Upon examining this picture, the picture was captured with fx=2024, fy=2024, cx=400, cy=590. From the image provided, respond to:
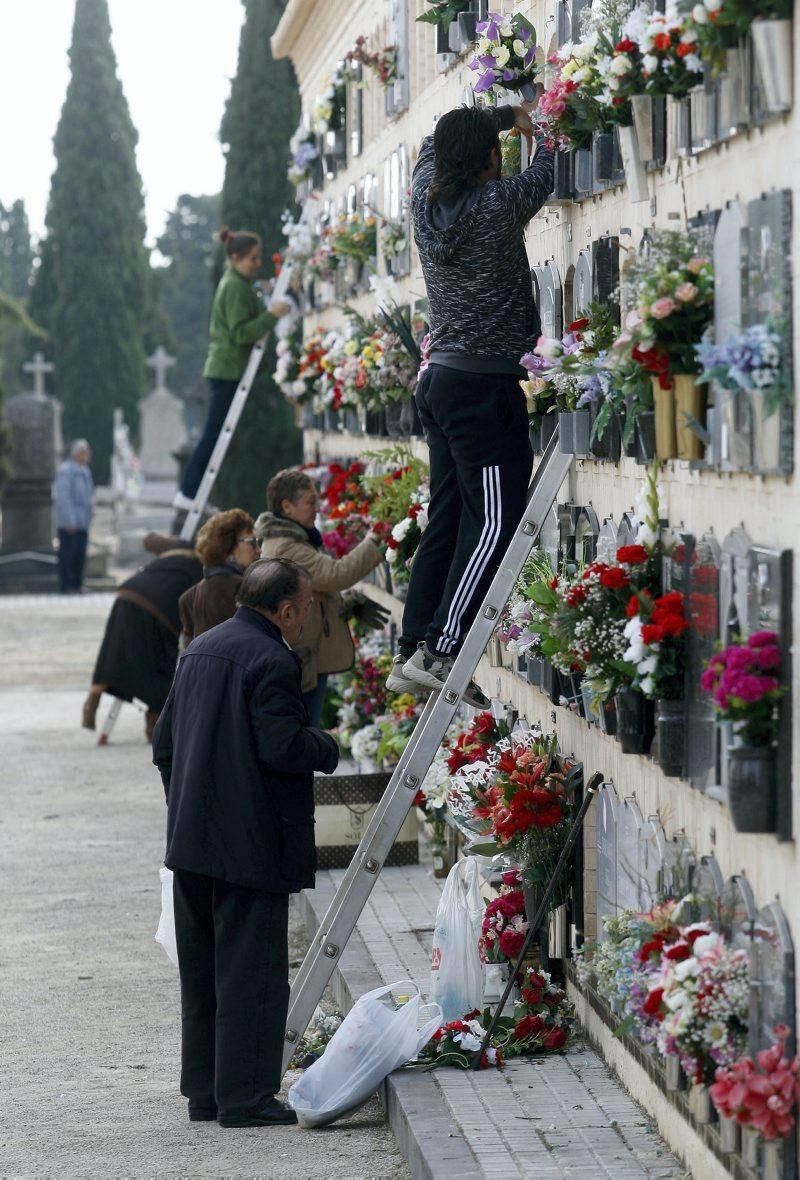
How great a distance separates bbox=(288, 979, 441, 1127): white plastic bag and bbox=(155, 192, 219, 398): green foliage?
235ft

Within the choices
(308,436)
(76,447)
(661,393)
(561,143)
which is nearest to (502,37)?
(561,143)

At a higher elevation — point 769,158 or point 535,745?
point 769,158

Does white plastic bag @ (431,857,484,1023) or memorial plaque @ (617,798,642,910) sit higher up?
memorial plaque @ (617,798,642,910)

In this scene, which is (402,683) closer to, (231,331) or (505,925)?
(505,925)

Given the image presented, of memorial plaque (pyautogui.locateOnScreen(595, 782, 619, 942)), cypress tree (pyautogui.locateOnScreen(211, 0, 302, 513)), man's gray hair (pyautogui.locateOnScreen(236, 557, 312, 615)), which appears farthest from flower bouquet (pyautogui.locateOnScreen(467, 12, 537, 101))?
cypress tree (pyautogui.locateOnScreen(211, 0, 302, 513))

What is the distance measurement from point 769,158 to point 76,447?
25070mm

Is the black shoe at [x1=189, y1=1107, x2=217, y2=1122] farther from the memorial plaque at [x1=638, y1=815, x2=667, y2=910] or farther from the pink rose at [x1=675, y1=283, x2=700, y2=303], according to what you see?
the pink rose at [x1=675, y1=283, x2=700, y2=303]

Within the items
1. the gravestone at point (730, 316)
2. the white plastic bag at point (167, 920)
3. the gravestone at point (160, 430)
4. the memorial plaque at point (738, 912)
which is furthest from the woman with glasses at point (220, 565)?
the gravestone at point (160, 430)

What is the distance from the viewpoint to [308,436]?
16734 mm

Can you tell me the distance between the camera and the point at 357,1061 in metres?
6.36

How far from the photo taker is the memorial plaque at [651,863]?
216 inches

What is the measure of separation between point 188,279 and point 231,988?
86.0 meters

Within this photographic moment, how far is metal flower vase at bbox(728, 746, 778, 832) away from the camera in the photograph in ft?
14.6

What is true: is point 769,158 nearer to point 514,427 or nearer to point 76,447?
point 514,427
